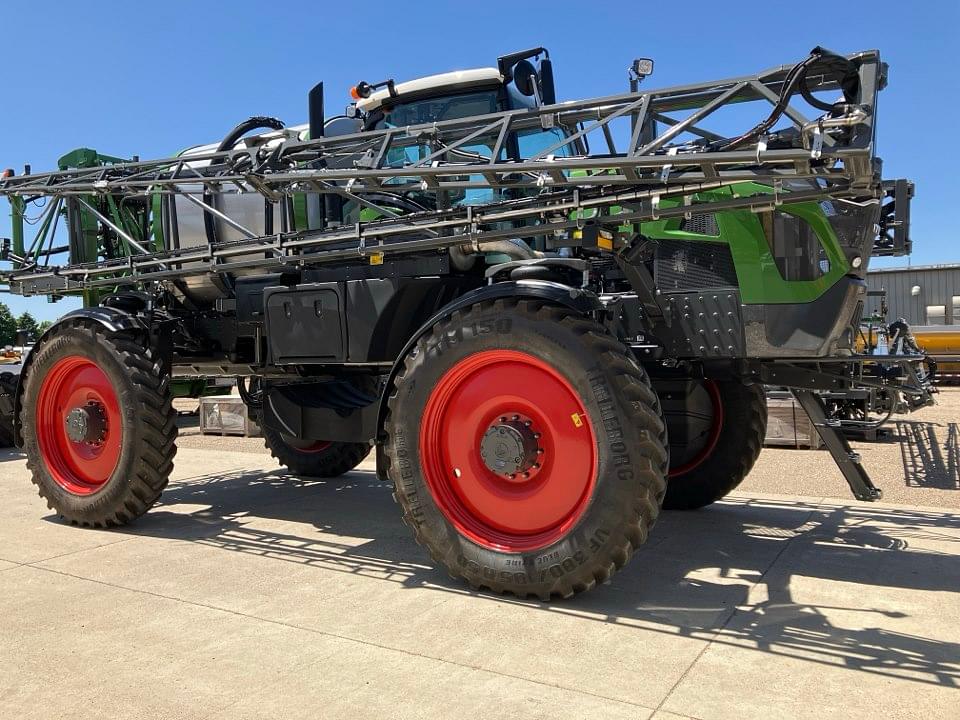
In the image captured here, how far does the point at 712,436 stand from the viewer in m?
6.22

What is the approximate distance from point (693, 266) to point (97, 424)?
15.4ft

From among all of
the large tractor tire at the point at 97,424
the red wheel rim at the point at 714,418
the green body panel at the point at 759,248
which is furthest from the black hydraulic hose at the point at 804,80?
the large tractor tire at the point at 97,424

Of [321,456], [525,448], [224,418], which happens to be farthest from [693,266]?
[224,418]

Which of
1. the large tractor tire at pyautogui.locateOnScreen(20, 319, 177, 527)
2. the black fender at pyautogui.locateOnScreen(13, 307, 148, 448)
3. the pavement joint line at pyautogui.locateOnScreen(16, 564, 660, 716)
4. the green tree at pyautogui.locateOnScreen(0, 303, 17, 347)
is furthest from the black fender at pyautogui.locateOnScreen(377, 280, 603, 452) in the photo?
the green tree at pyautogui.locateOnScreen(0, 303, 17, 347)

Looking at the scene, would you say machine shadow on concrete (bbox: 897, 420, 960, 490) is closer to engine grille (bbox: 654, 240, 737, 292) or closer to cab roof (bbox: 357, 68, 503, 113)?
engine grille (bbox: 654, 240, 737, 292)

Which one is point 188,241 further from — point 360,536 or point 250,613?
point 250,613

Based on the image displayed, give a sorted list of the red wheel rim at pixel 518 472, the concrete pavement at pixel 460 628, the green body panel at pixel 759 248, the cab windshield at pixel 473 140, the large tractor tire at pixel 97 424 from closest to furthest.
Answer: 1. the concrete pavement at pixel 460 628
2. the red wheel rim at pixel 518 472
3. the green body panel at pixel 759 248
4. the cab windshield at pixel 473 140
5. the large tractor tire at pixel 97 424

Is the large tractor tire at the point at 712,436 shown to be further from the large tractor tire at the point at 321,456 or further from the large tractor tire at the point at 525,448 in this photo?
the large tractor tire at the point at 321,456

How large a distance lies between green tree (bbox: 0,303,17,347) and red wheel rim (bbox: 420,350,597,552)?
66.4m

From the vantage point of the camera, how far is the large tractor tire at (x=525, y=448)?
387cm

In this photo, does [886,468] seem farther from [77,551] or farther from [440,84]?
→ [77,551]

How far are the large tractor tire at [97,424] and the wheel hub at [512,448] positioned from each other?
2.88m

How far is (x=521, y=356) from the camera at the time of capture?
166 inches

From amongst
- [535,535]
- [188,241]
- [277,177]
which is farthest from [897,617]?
[188,241]
